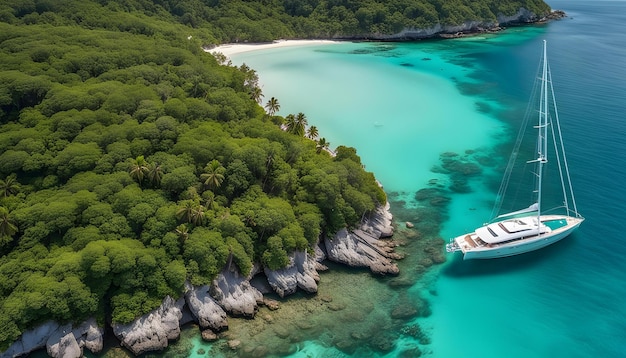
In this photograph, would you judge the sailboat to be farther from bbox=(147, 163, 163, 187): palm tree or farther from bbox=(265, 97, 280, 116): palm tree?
bbox=(265, 97, 280, 116): palm tree

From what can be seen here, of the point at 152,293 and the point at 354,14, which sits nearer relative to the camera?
the point at 152,293

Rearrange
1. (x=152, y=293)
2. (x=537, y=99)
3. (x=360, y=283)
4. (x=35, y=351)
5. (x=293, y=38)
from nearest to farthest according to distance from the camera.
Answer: (x=35, y=351)
(x=152, y=293)
(x=360, y=283)
(x=537, y=99)
(x=293, y=38)

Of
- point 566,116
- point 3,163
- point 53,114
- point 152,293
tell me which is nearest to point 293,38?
point 566,116

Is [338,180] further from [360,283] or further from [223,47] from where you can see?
[223,47]

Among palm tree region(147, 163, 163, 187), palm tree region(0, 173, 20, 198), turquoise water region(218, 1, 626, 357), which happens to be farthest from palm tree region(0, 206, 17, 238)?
turquoise water region(218, 1, 626, 357)

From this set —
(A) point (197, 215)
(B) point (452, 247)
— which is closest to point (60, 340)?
(A) point (197, 215)

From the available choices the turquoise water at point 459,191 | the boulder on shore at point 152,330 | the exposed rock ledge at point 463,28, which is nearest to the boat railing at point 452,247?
the turquoise water at point 459,191

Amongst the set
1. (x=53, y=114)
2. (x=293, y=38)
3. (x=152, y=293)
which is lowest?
(x=152, y=293)
